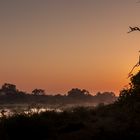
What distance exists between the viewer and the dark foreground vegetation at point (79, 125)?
104ft

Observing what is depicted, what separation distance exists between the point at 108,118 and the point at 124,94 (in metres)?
6.21

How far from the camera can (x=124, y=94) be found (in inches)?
1289

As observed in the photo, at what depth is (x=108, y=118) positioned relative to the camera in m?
38.7

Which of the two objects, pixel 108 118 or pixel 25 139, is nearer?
pixel 25 139

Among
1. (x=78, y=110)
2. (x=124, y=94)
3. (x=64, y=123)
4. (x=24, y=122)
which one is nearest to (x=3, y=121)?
(x=24, y=122)

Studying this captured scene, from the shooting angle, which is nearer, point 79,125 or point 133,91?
Result: point 133,91

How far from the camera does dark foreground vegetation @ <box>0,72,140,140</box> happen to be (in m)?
31.8

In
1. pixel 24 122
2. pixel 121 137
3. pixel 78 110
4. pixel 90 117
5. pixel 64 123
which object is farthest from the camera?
pixel 78 110

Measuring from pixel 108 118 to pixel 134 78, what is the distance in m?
7.35

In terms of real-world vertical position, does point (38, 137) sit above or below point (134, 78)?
below

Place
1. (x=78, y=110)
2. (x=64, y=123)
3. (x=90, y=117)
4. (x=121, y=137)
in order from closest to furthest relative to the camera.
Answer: (x=121, y=137)
(x=64, y=123)
(x=90, y=117)
(x=78, y=110)

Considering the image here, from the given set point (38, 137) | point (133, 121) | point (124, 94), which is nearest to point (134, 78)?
point (124, 94)

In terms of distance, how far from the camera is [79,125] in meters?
35.8

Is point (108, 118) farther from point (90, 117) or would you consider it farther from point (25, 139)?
point (25, 139)
